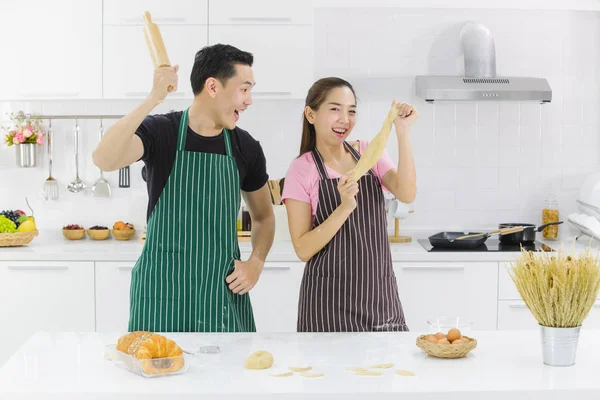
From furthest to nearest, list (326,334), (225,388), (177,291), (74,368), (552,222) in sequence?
(552,222), (177,291), (326,334), (74,368), (225,388)

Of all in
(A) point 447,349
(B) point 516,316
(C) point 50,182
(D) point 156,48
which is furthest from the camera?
(C) point 50,182

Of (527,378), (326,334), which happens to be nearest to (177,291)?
(326,334)

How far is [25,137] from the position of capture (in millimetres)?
4504

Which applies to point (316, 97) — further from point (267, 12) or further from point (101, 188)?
point (101, 188)

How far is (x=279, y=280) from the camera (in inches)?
160

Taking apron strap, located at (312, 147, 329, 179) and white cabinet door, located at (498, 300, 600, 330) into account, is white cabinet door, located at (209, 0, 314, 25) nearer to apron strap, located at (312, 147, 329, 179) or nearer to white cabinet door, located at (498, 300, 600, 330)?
apron strap, located at (312, 147, 329, 179)

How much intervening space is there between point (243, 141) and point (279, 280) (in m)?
1.48

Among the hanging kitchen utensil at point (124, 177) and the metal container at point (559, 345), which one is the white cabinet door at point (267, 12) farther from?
the metal container at point (559, 345)

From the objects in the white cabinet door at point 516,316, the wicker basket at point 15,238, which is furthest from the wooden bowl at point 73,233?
the white cabinet door at point 516,316

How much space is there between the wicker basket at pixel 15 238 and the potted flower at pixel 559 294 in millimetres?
2895

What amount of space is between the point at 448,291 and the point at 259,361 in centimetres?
218

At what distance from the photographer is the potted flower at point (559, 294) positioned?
200 centimetres

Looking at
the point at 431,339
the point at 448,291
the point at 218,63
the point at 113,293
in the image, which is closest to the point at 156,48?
the point at 218,63

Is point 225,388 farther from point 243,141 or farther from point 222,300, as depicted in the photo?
point 243,141
